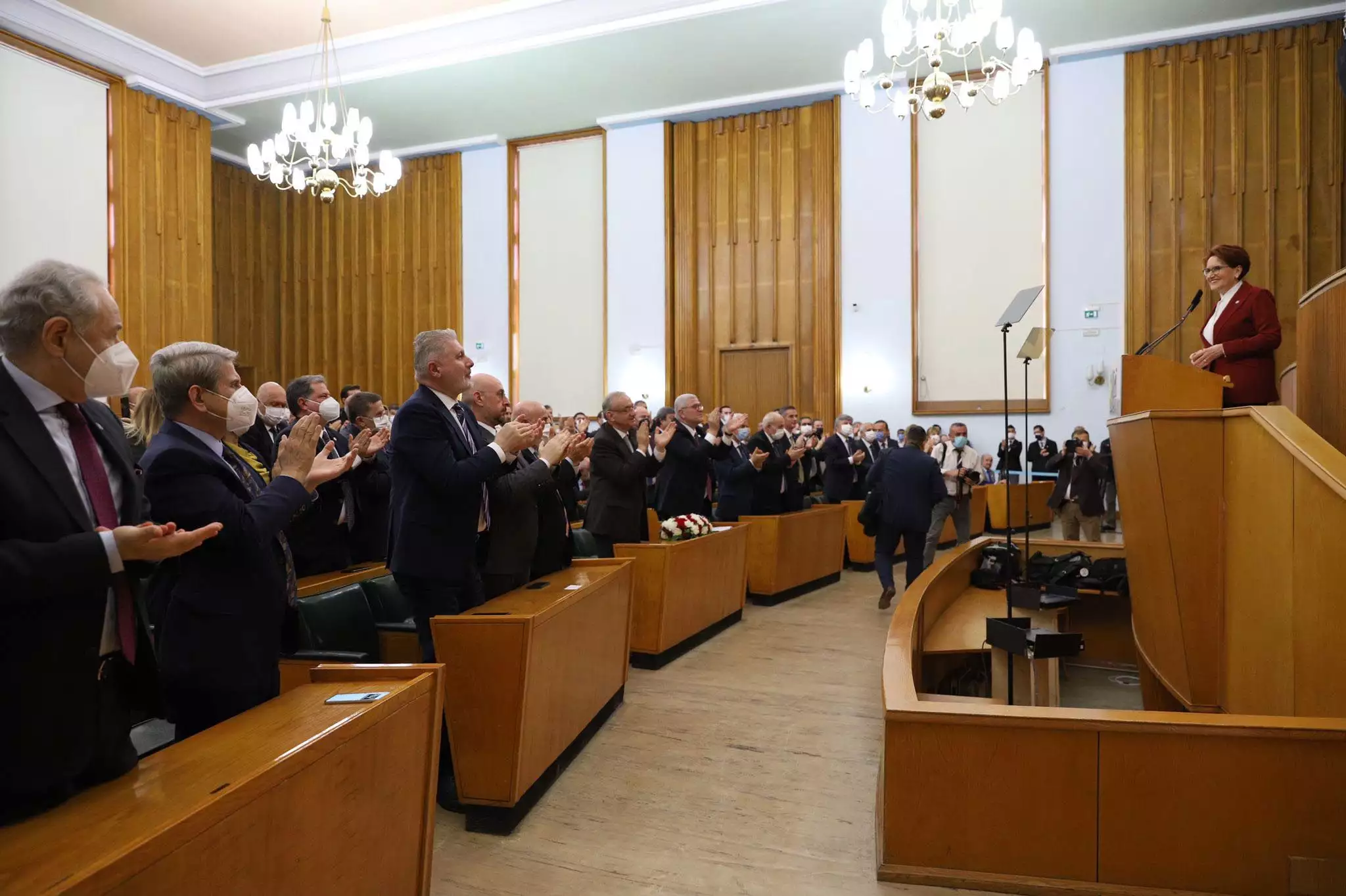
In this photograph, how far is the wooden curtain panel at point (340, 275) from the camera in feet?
45.9

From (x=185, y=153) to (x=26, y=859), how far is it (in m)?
12.7

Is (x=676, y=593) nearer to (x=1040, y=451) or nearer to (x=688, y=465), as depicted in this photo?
(x=688, y=465)

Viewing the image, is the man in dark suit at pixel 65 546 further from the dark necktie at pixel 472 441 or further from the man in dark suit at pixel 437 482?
the dark necktie at pixel 472 441

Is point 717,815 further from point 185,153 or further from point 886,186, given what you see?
point 185,153

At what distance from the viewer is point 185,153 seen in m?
11.8

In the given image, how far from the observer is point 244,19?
411 inches

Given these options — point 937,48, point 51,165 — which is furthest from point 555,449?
point 51,165

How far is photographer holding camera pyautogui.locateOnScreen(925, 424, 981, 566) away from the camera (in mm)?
7082

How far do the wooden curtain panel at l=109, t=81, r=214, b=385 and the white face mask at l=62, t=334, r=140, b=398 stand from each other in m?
10.1

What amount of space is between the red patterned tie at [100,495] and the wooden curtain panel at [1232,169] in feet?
35.6

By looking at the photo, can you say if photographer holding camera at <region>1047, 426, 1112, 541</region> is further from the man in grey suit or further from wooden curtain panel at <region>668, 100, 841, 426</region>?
the man in grey suit

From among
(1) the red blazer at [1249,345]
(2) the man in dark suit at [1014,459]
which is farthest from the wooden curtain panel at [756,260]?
(1) the red blazer at [1249,345]

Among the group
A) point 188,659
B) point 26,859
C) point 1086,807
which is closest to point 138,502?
point 188,659

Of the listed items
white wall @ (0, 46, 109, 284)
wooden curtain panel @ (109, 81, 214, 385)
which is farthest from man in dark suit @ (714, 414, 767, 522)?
white wall @ (0, 46, 109, 284)
